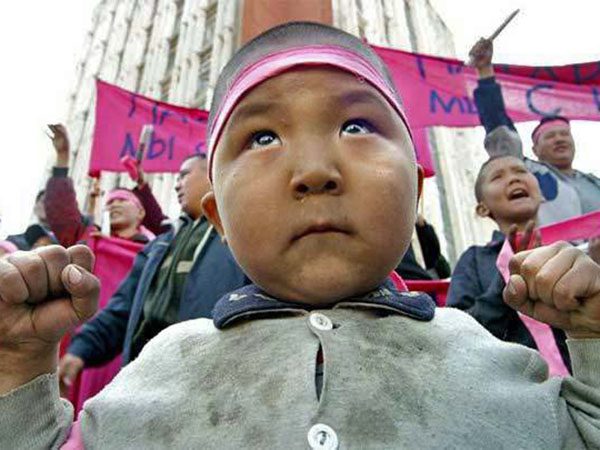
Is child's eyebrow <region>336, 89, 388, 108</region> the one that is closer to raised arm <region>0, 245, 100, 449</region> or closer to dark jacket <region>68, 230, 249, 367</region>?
raised arm <region>0, 245, 100, 449</region>

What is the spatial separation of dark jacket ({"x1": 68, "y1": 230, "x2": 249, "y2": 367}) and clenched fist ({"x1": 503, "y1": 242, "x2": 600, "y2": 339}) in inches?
48.7

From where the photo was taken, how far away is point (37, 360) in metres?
0.88

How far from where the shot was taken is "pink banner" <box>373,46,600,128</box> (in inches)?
162

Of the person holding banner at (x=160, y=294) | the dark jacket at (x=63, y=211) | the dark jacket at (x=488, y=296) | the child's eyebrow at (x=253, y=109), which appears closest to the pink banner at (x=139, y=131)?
the dark jacket at (x=63, y=211)

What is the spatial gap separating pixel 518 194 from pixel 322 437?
7.32ft

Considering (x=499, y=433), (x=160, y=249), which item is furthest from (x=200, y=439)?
(x=160, y=249)

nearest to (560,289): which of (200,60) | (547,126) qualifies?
(547,126)

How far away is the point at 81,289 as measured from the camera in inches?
33.7

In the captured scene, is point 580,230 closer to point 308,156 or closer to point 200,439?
point 308,156

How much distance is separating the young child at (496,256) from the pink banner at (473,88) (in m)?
1.52

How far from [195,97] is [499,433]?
11.2 metres

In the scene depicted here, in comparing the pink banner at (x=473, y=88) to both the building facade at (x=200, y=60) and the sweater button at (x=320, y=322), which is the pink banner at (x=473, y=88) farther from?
the building facade at (x=200, y=60)

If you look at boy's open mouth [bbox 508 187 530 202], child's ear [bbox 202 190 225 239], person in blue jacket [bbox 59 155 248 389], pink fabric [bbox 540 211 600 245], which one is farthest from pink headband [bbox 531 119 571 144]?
child's ear [bbox 202 190 225 239]

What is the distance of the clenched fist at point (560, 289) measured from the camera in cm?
86
